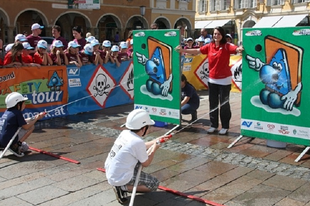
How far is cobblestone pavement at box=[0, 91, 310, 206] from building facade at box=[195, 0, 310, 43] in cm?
3494

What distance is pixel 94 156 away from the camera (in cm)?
620

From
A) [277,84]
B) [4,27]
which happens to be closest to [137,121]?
[277,84]

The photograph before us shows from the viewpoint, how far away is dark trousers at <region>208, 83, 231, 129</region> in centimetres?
721

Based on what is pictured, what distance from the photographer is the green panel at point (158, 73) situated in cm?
733

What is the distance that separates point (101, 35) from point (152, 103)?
28.4 meters

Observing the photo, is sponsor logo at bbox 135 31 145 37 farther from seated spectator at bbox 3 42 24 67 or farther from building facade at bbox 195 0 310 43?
building facade at bbox 195 0 310 43

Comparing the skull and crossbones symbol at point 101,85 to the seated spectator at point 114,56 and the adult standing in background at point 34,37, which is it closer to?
the seated spectator at point 114,56

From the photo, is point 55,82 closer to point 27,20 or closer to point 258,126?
point 258,126

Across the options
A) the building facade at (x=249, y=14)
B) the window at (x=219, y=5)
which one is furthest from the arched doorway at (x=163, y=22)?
the window at (x=219, y=5)

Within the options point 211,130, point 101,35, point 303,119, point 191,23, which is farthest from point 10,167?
point 191,23

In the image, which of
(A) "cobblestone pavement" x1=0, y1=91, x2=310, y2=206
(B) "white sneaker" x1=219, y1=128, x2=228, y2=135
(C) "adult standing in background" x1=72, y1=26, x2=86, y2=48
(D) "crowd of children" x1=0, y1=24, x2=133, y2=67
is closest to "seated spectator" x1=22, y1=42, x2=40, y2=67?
(D) "crowd of children" x1=0, y1=24, x2=133, y2=67

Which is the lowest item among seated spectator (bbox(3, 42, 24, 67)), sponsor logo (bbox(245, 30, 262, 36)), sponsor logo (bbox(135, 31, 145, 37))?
seated spectator (bbox(3, 42, 24, 67))

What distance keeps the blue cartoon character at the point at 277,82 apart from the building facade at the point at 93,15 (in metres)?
23.3

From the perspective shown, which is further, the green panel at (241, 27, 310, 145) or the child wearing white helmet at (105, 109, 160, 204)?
the green panel at (241, 27, 310, 145)
